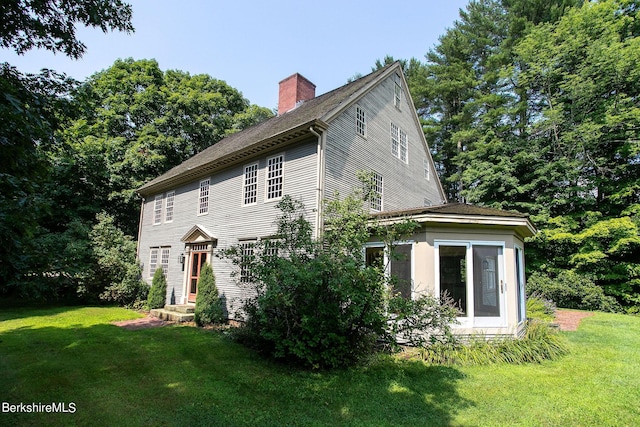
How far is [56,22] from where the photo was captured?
562cm

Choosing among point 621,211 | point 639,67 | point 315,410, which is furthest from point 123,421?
point 639,67

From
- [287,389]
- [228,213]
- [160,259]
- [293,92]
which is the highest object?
[293,92]

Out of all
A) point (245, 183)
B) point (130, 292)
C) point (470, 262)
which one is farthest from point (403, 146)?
point (130, 292)

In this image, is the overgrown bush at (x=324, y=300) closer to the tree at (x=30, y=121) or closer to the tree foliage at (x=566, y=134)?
the tree at (x=30, y=121)

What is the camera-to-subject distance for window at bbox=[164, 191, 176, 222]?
629 inches

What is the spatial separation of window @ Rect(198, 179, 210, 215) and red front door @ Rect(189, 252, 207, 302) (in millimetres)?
1808

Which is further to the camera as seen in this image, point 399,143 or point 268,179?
point 399,143

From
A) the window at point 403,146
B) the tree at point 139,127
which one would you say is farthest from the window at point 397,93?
the tree at point 139,127

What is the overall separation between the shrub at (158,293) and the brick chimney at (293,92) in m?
9.52

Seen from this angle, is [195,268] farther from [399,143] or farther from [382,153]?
[399,143]

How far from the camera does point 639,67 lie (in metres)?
15.8

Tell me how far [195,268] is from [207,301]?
2.85 meters

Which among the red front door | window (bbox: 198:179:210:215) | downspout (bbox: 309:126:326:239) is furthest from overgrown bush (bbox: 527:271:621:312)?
window (bbox: 198:179:210:215)

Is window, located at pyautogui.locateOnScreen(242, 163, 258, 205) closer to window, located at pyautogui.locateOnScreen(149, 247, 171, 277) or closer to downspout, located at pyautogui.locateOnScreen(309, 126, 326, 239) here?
downspout, located at pyautogui.locateOnScreen(309, 126, 326, 239)
